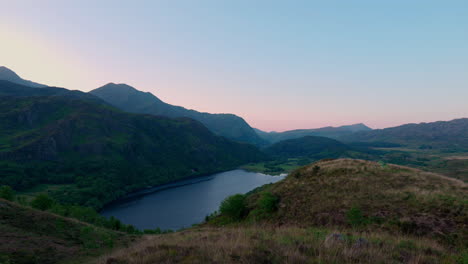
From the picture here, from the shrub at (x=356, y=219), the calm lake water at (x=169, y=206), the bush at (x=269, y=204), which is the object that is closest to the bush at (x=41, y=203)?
the calm lake water at (x=169, y=206)

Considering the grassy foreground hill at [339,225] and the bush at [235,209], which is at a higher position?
the grassy foreground hill at [339,225]

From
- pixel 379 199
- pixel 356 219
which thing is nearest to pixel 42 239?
pixel 356 219

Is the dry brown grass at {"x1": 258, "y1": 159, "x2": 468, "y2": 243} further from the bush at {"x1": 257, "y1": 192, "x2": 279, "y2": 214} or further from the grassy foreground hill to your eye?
the bush at {"x1": 257, "y1": 192, "x2": 279, "y2": 214}

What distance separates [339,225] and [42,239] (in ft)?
85.3

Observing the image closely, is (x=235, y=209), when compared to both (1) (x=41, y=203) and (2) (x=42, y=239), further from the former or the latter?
(1) (x=41, y=203)

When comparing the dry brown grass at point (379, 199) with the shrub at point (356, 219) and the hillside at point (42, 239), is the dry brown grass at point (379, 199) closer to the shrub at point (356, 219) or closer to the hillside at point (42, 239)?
the shrub at point (356, 219)

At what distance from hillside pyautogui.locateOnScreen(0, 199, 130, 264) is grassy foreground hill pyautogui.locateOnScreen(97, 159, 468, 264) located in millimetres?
3826

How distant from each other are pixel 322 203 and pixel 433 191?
39.0 ft

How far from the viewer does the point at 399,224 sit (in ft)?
64.1


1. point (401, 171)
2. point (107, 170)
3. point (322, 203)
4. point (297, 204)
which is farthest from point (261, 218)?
point (107, 170)

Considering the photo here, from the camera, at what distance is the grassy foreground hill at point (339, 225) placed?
742 centimetres

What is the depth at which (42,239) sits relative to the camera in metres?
14.5

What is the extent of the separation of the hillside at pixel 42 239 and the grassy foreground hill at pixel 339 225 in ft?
12.6

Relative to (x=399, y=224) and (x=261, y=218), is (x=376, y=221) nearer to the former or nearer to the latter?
(x=399, y=224)
